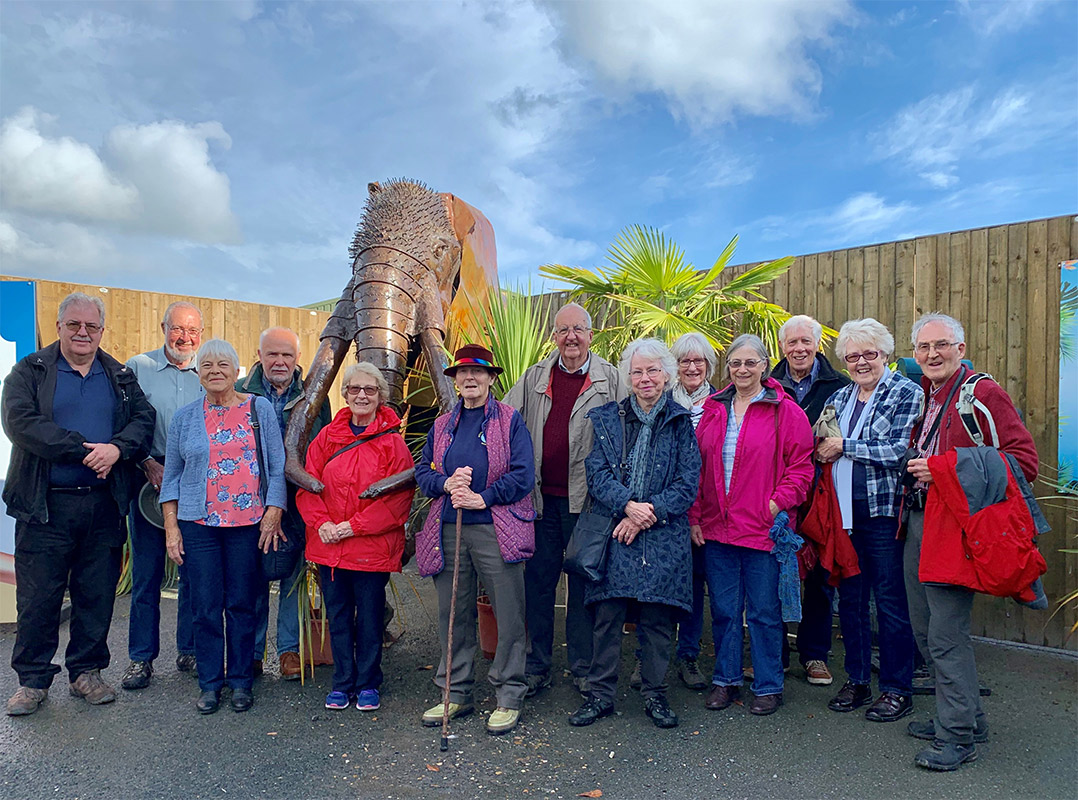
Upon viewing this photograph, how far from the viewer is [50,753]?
11.2 ft

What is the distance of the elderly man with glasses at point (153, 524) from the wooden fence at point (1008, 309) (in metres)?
4.68

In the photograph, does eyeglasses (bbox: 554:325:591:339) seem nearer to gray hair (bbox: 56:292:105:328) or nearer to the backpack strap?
the backpack strap

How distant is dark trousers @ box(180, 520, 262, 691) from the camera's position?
382 cm

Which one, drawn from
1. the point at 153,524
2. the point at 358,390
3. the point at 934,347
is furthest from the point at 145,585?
the point at 934,347

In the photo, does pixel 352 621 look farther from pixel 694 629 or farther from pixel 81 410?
pixel 694 629

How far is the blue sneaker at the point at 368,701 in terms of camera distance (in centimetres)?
382

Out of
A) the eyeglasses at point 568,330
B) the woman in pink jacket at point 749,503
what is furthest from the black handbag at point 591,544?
the eyeglasses at point 568,330

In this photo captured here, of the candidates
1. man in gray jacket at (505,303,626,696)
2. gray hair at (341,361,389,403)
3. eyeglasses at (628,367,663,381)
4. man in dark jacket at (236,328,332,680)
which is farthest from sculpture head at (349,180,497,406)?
eyeglasses at (628,367,663,381)

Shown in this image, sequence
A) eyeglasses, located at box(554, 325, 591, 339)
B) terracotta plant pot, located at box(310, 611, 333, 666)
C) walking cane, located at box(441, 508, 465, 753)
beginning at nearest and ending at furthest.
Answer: walking cane, located at box(441, 508, 465, 753)
eyeglasses, located at box(554, 325, 591, 339)
terracotta plant pot, located at box(310, 611, 333, 666)

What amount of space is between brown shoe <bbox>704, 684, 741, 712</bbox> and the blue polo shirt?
10.9 ft

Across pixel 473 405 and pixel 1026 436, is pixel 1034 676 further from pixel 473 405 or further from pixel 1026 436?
pixel 473 405

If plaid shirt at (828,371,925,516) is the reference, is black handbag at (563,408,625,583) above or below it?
below

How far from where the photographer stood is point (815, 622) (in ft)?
13.7

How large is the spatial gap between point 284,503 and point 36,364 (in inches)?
56.7
